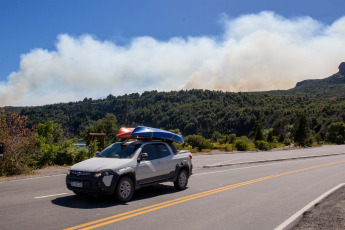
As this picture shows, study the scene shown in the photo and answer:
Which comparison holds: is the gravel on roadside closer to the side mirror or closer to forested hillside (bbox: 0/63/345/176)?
the side mirror

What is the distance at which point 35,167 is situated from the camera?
1466 centimetres

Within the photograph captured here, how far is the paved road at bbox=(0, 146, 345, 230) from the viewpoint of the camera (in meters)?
6.79

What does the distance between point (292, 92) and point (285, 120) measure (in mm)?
76388

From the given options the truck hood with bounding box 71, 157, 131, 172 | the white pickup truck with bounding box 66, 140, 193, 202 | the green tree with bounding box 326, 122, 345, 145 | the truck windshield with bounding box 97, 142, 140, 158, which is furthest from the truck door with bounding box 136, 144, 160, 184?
the green tree with bounding box 326, 122, 345, 145

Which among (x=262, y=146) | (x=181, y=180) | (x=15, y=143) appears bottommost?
(x=262, y=146)

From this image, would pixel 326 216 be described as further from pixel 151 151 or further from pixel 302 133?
pixel 302 133

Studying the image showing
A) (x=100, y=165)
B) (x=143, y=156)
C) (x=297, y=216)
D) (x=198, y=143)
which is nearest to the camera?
(x=297, y=216)

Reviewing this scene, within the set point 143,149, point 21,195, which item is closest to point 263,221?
point 143,149

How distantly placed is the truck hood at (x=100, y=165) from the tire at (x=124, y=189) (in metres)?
0.42

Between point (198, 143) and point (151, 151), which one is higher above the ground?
point (151, 151)

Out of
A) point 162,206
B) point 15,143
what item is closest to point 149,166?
point 162,206

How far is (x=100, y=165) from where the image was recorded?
28.0ft

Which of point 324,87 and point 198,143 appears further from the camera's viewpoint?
point 324,87

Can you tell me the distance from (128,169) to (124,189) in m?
0.52
